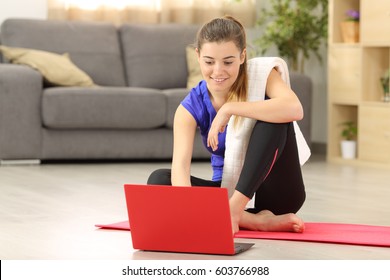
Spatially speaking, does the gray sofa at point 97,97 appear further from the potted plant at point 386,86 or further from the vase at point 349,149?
the potted plant at point 386,86

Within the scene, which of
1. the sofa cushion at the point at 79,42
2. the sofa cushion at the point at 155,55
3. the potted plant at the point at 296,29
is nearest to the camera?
the sofa cushion at the point at 79,42

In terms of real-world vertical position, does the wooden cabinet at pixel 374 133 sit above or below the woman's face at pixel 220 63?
below

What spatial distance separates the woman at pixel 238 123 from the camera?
251cm

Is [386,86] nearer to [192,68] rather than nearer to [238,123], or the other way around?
[192,68]

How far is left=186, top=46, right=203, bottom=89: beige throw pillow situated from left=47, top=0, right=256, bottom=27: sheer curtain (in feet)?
1.40

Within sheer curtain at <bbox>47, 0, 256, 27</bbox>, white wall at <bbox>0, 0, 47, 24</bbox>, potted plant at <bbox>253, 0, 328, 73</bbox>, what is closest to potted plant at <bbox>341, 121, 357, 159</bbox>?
potted plant at <bbox>253, 0, 328, 73</bbox>

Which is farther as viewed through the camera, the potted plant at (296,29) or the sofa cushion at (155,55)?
the potted plant at (296,29)

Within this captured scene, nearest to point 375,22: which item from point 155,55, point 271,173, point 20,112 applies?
point 155,55

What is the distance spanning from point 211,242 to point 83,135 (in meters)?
2.76

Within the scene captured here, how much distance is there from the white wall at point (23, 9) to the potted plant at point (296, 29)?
4.57 feet

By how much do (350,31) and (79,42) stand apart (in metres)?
1.62

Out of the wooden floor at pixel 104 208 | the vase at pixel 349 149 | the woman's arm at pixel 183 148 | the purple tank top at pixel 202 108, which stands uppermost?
the purple tank top at pixel 202 108

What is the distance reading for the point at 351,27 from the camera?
5320mm

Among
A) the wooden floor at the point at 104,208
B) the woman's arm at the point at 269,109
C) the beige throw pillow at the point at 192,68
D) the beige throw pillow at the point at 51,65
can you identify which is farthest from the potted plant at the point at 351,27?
the woman's arm at the point at 269,109
